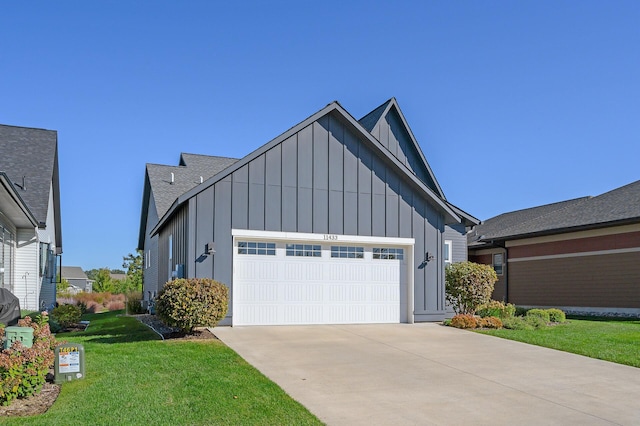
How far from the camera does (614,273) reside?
20.4 meters

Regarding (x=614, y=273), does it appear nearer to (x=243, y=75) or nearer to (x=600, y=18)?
(x=600, y=18)

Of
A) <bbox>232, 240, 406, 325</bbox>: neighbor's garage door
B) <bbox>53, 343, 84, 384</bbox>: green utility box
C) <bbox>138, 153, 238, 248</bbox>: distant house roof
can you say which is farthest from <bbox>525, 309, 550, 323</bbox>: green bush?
<bbox>138, 153, 238, 248</bbox>: distant house roof

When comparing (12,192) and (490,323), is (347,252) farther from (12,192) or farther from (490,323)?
(12,192)

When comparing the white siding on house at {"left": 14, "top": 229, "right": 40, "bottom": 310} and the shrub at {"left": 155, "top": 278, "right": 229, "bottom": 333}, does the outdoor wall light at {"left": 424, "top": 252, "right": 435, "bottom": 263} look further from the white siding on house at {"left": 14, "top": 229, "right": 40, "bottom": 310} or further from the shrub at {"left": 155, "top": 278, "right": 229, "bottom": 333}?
the white siding on house at {"left": 14, "top": 229, "right": 40, "bottom": 310}

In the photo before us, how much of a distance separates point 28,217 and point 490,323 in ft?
44.6

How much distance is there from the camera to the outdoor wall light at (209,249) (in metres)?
13.6

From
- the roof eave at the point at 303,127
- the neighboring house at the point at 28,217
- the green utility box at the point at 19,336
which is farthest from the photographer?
the neighboring house at the point at 28,217

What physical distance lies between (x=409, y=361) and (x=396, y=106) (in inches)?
521

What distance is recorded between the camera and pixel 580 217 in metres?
22.6

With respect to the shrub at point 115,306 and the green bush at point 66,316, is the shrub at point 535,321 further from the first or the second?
the shrub at point 115,306

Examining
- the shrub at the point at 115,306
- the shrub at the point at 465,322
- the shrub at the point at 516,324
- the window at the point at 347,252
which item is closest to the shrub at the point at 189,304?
the window at the point at 347,252

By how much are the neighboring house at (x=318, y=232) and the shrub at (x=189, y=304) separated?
1.72 m

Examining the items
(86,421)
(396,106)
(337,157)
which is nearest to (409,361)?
(86,421)

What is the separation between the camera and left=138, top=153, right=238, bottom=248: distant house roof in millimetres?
24234
